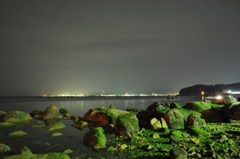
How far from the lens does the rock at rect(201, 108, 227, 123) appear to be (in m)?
23.1

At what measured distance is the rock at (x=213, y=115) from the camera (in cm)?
2312

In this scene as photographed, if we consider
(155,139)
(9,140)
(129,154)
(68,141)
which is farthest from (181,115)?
(9,140)

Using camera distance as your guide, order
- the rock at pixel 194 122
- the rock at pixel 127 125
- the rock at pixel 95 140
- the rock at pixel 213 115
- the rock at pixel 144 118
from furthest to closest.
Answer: the rock at pixel 213 115
the rock at pixel 144 118
the rock at pixel 194 122
the rock at pixel 127 125
the rock at pixel 95 140

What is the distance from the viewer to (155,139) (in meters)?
14.9

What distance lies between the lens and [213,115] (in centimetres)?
2409

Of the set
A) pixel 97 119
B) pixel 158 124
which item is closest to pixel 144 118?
pixel 158 124

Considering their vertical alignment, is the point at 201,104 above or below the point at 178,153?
above

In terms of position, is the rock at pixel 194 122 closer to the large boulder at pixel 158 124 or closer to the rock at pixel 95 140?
the large boulder at pixel 158 124

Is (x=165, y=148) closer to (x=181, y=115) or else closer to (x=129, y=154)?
(x=129, y=154)

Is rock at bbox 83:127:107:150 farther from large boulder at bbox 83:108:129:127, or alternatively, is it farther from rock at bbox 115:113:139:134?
large boulder at bbox 83:108:129:127

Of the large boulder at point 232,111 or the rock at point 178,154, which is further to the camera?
the large boulder at point 232,111

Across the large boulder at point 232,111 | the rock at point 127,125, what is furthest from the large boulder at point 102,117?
the large boulder at point 232,111

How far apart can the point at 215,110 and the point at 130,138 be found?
1504cm

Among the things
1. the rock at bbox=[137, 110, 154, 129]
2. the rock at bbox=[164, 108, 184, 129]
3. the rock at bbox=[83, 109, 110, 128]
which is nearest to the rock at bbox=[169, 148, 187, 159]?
the rock at bbox=[164, 108, 184, 129]
